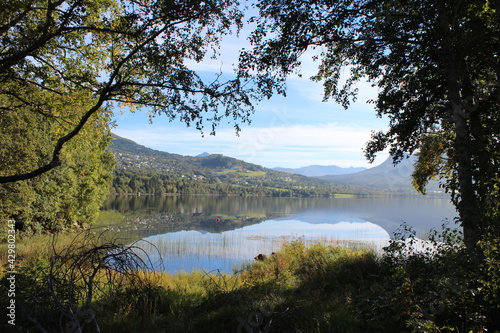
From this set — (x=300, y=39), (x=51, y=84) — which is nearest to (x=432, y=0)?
(x=300, y=39)

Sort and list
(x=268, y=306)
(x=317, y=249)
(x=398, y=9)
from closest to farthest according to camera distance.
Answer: (x=268, y=306) < (x=398, y=9) < (x=317, y=249)

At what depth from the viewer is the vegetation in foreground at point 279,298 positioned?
4.03 meters

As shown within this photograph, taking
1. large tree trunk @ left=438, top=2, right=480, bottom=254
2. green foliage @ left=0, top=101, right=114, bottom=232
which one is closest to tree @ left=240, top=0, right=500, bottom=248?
large tree trunk @ left=438, top=2, right=480, bottom=254

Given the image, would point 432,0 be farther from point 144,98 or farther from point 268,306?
point 268,306

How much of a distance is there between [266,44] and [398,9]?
331cm

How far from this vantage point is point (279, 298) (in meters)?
6.82

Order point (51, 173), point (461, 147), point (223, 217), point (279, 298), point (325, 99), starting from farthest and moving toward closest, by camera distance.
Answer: point (223, 217) < point (51, 173) < point (325, 99) < point (279, 298) < point (461, 147)

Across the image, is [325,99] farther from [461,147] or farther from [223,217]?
[223,217]

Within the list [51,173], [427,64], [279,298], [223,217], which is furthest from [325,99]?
[223,217]

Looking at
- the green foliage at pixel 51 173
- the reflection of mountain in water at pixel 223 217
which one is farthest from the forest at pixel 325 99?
the reflection of mountain in water at pixel 223 217

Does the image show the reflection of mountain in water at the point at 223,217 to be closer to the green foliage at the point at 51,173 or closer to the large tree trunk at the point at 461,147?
the green foliage at the point at 51,173

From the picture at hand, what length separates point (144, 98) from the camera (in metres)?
7.21

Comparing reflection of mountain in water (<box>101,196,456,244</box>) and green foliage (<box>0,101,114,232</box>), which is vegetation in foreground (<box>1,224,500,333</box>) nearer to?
green foliage (<box>0,101,114,232</box>)

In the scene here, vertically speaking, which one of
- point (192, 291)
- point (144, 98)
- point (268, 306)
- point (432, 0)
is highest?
point (432, 0)
